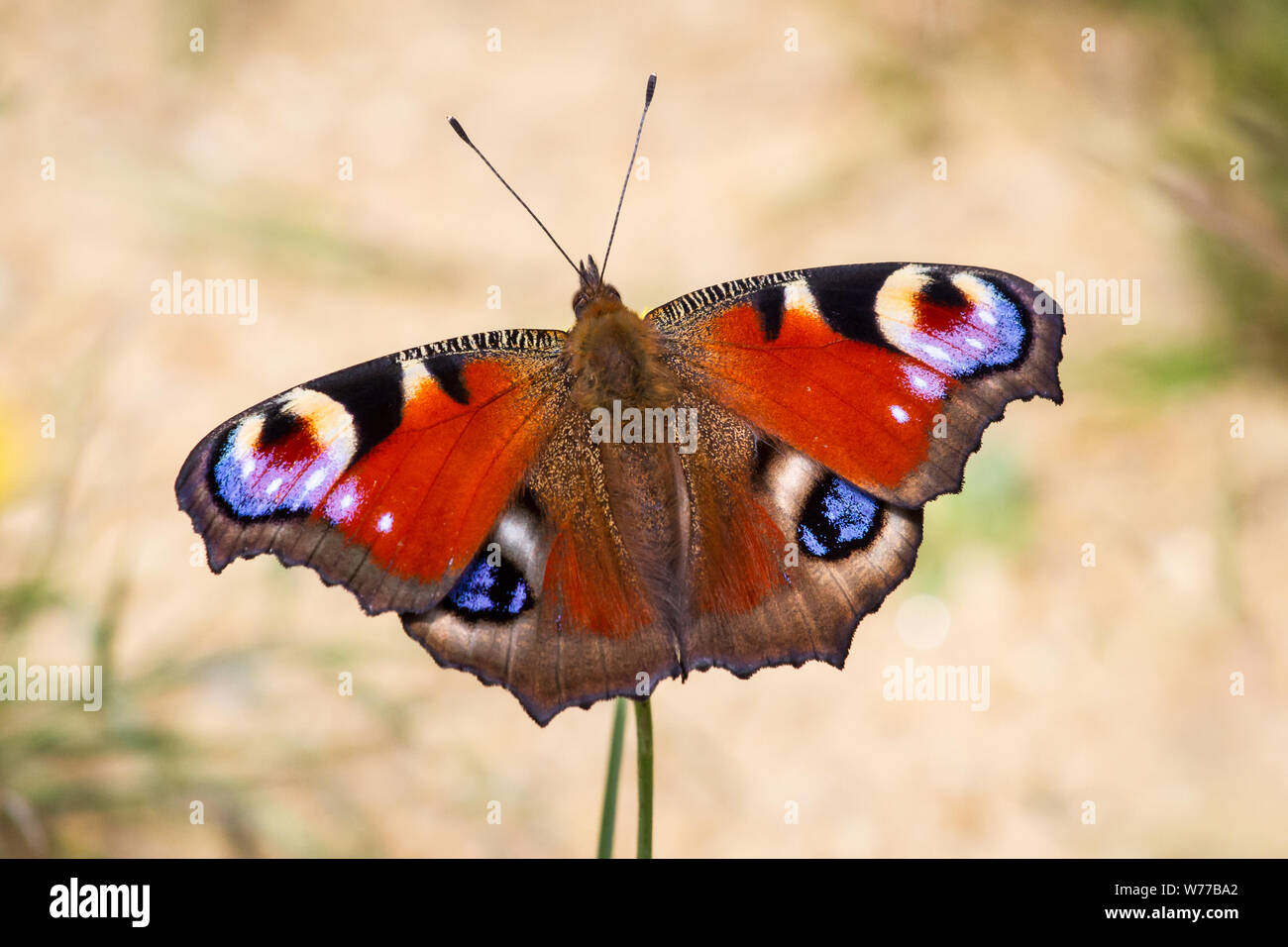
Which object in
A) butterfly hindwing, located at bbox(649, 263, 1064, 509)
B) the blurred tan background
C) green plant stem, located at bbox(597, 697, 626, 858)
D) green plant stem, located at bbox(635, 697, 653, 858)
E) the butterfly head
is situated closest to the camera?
green plant stem, located at bbox(635, 697, 653, 858)

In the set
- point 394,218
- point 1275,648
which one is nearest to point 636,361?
point 1275,648

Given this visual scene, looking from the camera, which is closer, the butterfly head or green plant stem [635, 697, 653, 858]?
green plant stem [635, 697, 653, 858]

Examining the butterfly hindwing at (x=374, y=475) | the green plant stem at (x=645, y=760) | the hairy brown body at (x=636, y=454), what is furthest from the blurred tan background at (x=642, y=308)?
the green plant stem at (x=645, y=760)

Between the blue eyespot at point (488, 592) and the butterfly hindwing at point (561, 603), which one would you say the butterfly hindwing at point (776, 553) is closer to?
the butterfly hindwing at point (561, 603)

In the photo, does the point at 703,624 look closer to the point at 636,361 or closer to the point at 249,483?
the point at 636,361

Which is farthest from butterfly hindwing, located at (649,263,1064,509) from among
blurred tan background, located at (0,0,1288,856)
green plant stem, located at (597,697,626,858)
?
blurred tan background, located at (0,0,1288,856)

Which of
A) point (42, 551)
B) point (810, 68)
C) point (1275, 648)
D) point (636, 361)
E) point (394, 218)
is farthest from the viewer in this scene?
point (810, 68)

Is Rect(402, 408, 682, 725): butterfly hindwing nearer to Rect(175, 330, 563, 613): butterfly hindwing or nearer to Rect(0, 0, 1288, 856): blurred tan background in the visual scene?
Rect(175, 330, 563, 613): butterfly hindwing
